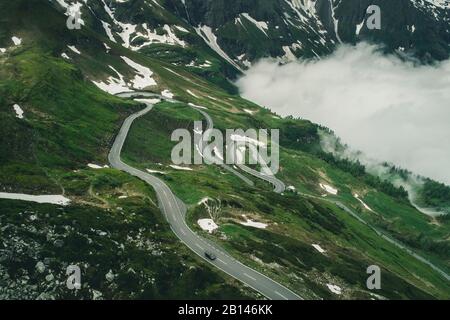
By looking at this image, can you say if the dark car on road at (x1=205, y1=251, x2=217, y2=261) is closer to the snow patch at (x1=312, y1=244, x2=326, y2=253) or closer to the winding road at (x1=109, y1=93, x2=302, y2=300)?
the winding road at (x1=109, y1=93, x2=302, y2=300)

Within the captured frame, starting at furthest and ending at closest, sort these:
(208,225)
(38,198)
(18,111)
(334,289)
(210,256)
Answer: (18,111), (208,225), (334,289), (38,198), (210,256)

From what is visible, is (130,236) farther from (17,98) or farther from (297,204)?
(17,98)

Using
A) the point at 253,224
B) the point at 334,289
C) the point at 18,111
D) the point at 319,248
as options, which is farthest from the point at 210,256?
the point at 18,111

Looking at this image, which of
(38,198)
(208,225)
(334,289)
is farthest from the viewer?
(208,225)

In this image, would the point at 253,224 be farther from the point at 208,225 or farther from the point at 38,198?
the point at 38,198

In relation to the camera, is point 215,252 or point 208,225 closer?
point 215,252

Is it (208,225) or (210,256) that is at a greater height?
(210,256)

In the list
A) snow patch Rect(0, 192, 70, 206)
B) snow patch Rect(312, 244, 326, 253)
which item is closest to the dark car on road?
snow patch Rect(0, 192, 70, 206)

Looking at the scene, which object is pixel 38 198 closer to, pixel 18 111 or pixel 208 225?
pixel 208 225

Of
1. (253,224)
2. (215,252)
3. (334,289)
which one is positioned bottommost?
(334,289)

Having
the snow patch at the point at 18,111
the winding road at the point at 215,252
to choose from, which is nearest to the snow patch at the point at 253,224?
the winding road at the point at 215,252

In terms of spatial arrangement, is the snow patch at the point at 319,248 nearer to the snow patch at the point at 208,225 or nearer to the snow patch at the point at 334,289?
the snow patch at the point at 334,289
